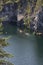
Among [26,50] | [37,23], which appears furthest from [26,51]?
[37,23]

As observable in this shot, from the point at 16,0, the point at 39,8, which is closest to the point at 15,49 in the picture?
the point at 39,8

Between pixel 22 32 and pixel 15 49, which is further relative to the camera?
pixel 22 32

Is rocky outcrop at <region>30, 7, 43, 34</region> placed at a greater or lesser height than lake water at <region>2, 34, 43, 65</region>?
lesser

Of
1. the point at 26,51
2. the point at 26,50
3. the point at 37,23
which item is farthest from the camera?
the point at 37,23

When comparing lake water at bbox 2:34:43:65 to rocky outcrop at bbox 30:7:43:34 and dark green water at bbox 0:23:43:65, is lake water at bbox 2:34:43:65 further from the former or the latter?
rocky outcrop at bbox 30:7:43:34

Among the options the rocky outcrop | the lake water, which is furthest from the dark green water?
the rocky outcrop

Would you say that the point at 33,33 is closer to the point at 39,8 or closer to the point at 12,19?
the point at 39,8

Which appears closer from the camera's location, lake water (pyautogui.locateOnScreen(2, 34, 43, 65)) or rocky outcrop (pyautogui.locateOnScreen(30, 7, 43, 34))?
lake water (pyautogui.locateOnScreen(2, 34, 43, 65))

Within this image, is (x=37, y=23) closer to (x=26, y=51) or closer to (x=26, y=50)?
(x=26, y=50)
